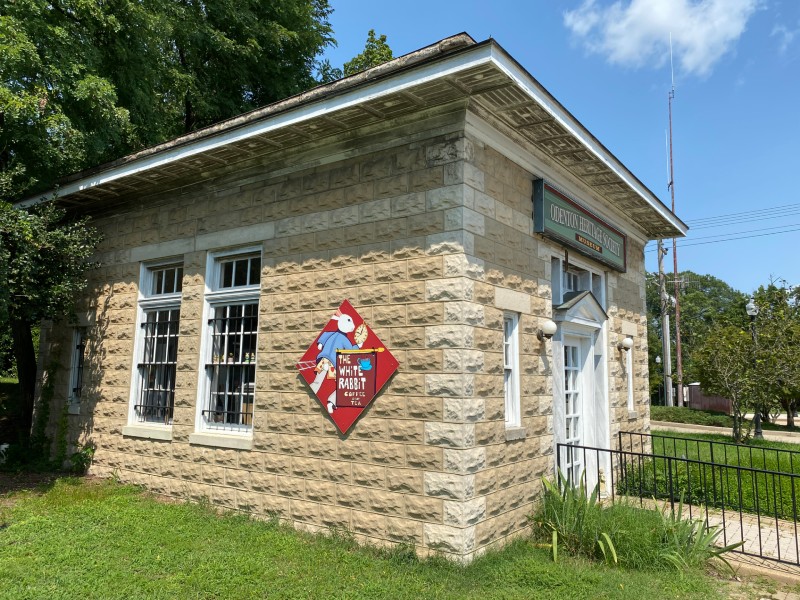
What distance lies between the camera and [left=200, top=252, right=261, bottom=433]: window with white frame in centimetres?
736

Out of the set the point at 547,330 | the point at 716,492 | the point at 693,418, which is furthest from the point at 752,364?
the point at 547,330

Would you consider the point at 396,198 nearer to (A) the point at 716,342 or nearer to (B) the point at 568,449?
(B) the point at 568,449

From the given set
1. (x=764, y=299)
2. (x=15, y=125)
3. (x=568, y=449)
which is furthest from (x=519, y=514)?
(x=764, y=299)

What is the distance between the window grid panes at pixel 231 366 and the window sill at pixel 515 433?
3.25 meters

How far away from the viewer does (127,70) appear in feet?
38.2

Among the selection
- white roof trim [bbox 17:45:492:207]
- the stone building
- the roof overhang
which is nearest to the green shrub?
the stone building

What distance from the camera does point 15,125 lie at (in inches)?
352

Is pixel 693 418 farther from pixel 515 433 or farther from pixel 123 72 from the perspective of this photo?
pixel 123 72

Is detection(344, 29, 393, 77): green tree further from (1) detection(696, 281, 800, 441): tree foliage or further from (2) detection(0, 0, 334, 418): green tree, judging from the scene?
(1) detection(696, 281, 800, 441): tree foliage

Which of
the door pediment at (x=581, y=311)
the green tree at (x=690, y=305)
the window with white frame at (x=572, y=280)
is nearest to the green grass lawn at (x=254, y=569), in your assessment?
the door pediment at (x=581, y=311)

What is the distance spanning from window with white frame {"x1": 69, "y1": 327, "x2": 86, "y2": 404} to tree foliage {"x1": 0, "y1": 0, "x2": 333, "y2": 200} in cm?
243

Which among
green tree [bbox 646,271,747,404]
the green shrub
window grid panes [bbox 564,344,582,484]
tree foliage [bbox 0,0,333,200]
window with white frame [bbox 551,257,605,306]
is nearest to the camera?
window with white frame [bbox 551,257,605,306]

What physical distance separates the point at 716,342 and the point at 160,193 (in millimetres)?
15897

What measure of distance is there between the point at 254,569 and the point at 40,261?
6.03 metres
